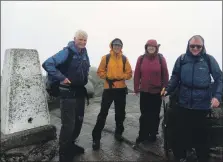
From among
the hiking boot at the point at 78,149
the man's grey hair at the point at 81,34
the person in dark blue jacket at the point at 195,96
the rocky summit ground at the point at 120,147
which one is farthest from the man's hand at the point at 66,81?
the person in dark blue jacket at the point at 195,96

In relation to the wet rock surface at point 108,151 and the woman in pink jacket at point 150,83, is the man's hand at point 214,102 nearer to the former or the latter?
the wet rock surface at point 108,151

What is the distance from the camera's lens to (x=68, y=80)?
5.33 m

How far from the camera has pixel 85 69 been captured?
571cm

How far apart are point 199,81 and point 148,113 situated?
5.17 ft

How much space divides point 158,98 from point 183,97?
3.21 feet

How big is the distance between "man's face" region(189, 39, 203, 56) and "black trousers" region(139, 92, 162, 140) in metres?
1.39

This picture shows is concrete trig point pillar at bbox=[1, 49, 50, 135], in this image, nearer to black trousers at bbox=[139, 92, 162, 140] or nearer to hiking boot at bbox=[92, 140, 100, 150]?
hiking boot at bbox=[92, 140, 100, 150]

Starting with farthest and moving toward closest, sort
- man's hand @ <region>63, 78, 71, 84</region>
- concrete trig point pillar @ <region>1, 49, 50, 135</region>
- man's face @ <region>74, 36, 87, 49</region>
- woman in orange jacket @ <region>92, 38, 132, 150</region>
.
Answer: woman in orange jacket @ <region>92, 38, 132, 150</region>
concrete trig point pillar @ <region>1, 49, 50, 135</region>
man's face @ <region>74, 36, 87, 49</region>
man's hand @ <region>63, 78, 71, 84</region>

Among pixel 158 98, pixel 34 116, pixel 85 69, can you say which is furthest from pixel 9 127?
pixel 158 98

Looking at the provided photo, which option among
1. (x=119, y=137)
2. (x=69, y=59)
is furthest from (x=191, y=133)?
(x=69, y=59)

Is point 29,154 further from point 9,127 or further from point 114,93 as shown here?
point 114,93

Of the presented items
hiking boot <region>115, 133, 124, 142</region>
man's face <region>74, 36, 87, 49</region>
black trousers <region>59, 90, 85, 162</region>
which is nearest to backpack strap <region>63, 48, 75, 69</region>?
man's face <region>74, 36, 87, 49</region>

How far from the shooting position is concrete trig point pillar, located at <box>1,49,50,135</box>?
584 cm

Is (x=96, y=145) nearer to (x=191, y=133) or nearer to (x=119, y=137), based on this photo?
(x=119, y=137)
